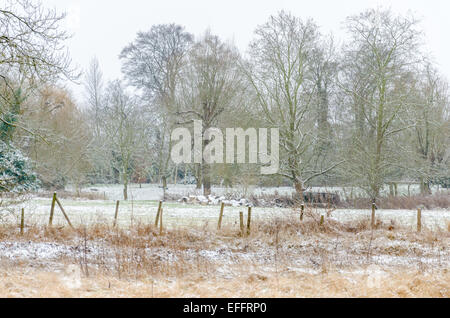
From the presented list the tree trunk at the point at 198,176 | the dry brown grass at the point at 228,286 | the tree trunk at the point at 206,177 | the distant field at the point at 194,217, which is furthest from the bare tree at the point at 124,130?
the dry brown grass at the point at 228,286

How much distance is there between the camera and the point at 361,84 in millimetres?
22422

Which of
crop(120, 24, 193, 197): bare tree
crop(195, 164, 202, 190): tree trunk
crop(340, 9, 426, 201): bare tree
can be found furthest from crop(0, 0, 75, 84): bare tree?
crop(120, 24, 193, 197): bare tree

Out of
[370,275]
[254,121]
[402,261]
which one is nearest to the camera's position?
[370,275]

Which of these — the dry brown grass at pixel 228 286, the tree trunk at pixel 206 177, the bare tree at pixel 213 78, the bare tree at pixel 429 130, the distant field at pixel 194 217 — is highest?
the bare tree at pixel 213 78

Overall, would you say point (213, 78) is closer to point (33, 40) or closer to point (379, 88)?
point (379, 88)

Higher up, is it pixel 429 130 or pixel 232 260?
pixel 429 130

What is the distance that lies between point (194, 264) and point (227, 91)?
1951cm

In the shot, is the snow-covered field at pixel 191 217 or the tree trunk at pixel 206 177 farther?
the tree trunk at pixel 206 177

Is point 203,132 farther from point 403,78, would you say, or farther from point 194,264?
point 194,264

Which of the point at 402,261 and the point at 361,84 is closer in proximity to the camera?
the point at 402,261

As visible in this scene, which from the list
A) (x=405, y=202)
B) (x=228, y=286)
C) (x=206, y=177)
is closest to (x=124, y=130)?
(x=206, y=177)

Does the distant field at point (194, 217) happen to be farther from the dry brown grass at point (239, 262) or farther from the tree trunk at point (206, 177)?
the tree trunk at point (206, 177)

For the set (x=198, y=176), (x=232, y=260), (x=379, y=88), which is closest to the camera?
(x=232, y=260)
